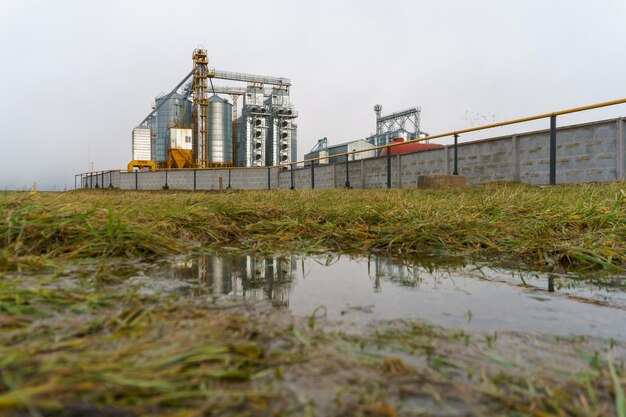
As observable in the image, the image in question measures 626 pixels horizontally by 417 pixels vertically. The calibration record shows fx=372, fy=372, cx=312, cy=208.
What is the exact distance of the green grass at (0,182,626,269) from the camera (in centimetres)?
226

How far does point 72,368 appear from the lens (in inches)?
30.1

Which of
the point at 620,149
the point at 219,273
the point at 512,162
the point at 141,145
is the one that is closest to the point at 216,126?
the point at 141,145

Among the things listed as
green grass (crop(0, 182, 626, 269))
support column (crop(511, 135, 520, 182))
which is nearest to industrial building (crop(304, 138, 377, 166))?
support column (crop(511, 135, 520, 182))

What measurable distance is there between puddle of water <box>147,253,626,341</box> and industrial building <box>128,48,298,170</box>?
99.6 feet

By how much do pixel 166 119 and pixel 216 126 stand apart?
18.5 feet

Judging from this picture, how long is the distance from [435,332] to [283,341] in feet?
1.60

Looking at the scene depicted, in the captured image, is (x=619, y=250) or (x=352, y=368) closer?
(x=352, y=368)

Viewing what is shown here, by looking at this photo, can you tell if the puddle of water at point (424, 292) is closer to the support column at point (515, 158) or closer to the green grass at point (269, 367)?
Result: the green grass at point (269, 367)

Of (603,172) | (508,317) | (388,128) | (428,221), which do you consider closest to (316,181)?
(603,172)

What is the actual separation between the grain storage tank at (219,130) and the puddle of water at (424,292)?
31663 mm

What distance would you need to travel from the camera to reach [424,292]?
1.66 meters

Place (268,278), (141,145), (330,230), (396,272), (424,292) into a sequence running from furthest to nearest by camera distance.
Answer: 1. (141,145)
2. (330,230)
3. (396,272)
4. (268,278)
5. (424,292)

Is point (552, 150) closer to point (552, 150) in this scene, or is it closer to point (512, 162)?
point (552, 150)

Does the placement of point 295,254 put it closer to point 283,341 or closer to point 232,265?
point 232,265
